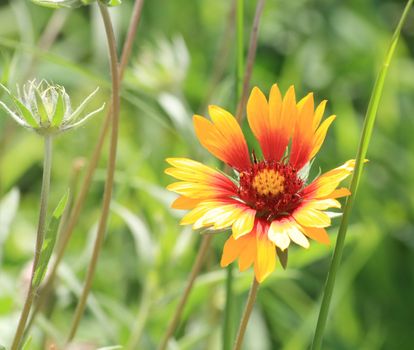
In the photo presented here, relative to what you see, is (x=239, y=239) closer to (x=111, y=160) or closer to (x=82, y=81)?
(x=111, y=160)

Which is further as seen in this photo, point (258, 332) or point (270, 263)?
point (258, 332)

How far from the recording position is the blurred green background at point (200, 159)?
46.7 inches

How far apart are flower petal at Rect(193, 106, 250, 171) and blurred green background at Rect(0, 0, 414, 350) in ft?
0.74

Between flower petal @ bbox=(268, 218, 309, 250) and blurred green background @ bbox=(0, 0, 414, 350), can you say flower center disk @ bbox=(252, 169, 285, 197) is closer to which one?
flower petal @ bbox=(268, 218, 309, 250)

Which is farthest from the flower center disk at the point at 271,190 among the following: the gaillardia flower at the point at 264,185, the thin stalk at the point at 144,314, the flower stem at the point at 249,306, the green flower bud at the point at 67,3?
the thin stalk at the point at 144,314

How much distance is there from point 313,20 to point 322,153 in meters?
0.51

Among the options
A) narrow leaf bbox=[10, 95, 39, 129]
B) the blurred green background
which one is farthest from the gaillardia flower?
the blurred green background

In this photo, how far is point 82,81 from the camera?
77.2 inches

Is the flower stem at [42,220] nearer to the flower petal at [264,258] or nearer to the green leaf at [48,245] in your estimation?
the green leaf at [48,245]

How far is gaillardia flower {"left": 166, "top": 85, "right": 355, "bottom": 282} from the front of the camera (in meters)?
0.64

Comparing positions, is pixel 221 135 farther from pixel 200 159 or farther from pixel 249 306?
pixel 200 159

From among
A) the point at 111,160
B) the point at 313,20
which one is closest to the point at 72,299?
the point at 111,160

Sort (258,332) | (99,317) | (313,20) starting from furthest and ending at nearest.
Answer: (313,20)
(258,332)
(99,317)

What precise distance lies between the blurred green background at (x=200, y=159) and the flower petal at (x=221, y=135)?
225mm
